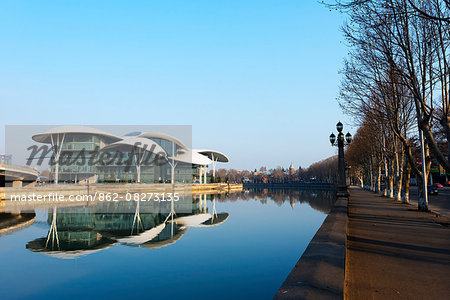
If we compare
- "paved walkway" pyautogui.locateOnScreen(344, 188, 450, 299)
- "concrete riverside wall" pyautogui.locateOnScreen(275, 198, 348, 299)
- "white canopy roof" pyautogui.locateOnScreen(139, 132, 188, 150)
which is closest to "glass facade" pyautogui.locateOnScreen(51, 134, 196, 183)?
"white canopy roof" pyautogui.locateOnScreen(139, 132, 188, 150)

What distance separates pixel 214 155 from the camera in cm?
11569

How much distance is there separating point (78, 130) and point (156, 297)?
7159cm

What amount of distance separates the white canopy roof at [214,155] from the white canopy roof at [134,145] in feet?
91.6

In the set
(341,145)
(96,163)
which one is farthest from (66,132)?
(341,145)

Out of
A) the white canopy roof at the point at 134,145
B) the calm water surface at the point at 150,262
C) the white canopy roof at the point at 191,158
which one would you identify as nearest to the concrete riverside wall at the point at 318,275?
the calm water surface at the point at 150,262

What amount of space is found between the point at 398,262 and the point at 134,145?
7360 cm

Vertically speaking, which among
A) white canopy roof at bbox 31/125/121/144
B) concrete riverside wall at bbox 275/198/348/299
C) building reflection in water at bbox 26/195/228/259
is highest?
white canopy roof at bbox 31/125/121/144

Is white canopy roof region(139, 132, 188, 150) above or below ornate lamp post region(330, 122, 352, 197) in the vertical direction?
above

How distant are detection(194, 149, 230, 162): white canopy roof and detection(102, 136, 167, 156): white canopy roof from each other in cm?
2791

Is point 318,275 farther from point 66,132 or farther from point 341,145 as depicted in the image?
point 66,132

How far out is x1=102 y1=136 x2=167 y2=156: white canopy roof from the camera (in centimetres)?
7556

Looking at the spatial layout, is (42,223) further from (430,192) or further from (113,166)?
(113,166)

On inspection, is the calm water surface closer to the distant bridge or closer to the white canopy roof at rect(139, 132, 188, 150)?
the distant bridge

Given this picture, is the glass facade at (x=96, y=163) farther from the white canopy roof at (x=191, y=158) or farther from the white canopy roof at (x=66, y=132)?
the white canopy roof at (x=191, y=158)
